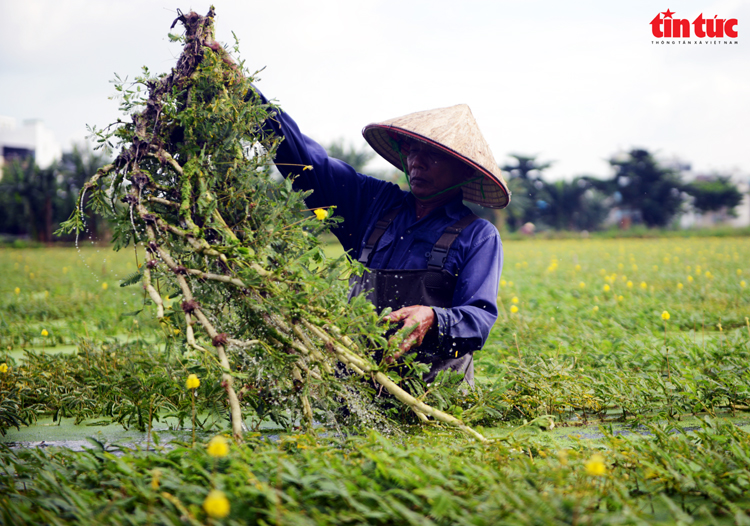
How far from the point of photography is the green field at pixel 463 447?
4.43 feet

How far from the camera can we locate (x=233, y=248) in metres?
1.80

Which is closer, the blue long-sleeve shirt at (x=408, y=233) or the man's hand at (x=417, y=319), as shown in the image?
the man's hand at (x=417, y=319)

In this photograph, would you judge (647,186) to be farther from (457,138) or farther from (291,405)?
→ (291,405)

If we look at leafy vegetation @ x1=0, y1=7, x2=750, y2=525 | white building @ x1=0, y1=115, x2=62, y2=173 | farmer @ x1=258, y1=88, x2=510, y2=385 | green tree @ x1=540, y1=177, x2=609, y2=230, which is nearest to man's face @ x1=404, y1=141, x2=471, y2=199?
farmer @ x1=258, y1=88, x2=510, y2=385

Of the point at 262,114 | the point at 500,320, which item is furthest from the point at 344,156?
the point at 262,114

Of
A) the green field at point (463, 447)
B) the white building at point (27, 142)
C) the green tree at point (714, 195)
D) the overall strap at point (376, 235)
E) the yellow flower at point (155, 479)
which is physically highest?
the white building at point (27, 142)

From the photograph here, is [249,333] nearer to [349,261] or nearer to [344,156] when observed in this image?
[349,261]

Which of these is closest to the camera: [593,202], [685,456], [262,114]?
[685,456]

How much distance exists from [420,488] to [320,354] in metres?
0.62

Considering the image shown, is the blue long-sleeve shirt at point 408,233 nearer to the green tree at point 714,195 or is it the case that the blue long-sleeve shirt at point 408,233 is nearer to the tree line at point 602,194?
the tree line at point 602,194

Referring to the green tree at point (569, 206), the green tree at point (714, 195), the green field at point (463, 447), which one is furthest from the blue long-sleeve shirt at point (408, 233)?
the green tree at point (714, 195)

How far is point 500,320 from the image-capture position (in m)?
4.24

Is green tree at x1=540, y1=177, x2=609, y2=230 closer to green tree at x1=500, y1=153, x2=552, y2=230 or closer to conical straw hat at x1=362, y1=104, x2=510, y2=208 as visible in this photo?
green tree at x1=500, y1=153, x2=552, y2=230

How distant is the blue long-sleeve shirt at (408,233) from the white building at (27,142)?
1810 inches
